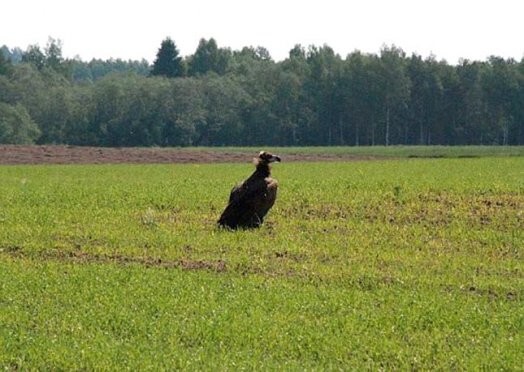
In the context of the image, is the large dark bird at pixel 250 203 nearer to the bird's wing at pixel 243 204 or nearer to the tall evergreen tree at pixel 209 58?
the bird's wing at pixel 243 204

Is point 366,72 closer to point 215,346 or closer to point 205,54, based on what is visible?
point 205,54

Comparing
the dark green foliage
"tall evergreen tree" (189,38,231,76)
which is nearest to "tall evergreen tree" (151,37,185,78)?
"tall evergreen tree" (189,38,231,76)

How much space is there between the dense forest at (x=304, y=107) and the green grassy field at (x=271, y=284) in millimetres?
92793

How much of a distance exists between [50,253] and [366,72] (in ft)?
362

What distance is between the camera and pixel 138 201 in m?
26.6

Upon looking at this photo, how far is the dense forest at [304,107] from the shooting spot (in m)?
119

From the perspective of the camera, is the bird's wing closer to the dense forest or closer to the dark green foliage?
the dark green foliage

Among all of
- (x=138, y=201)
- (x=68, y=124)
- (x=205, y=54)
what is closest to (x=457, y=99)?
(x=68, y=124)

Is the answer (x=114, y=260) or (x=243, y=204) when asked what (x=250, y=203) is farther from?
(x=114, y=260)

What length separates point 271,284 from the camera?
1459 cm

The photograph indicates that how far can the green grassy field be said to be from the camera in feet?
35.4

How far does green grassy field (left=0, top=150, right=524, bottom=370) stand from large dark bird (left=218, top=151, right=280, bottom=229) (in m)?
0.50

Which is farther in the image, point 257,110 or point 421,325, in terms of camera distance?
point 257,110

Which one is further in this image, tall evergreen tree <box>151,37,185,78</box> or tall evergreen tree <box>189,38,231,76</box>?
tall evergreen tree <box>189,38,231,76</box>
